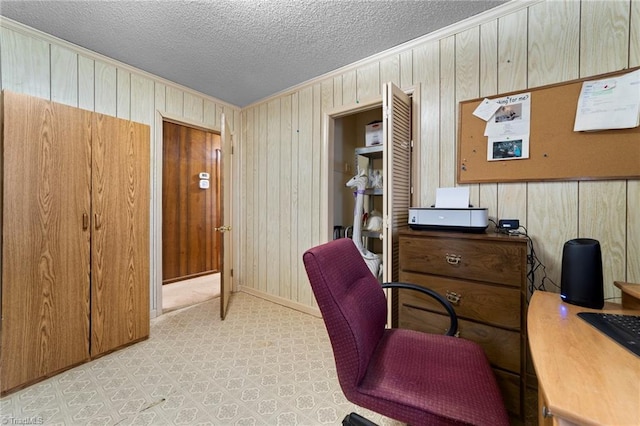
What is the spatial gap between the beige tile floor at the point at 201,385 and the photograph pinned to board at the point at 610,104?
2041 millimetres

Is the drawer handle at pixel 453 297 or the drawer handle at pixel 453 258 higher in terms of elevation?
the drawer handle at pixel 453 258

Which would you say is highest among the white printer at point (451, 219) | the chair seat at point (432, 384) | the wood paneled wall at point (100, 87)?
the wood paneled wall at point (100, 87)

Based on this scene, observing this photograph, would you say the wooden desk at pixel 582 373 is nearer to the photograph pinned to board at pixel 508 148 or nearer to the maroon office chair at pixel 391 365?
the maroon office chair at pixel 391 365

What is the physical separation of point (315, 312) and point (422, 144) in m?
1.97

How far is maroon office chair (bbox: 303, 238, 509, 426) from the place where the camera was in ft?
2.77

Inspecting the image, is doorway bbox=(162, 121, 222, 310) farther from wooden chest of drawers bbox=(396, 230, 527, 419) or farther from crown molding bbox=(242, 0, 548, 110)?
wooden chest of drawers bbox=(396, 230, 527, 419)

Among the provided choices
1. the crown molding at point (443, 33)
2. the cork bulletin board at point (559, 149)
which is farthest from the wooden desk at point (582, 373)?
the crown molding at point (443, 33)

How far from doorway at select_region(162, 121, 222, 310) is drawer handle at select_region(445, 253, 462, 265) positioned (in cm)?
309

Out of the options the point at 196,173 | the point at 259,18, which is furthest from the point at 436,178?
the point at 196,173

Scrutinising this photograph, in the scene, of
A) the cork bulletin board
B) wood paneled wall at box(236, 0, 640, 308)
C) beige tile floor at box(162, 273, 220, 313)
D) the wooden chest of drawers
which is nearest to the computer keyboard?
the wooden chest of drawers

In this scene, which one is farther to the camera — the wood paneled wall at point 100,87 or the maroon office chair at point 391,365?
the wood paneled wall at point 100,87

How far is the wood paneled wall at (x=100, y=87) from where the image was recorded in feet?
6.36

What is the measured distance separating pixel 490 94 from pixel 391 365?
1.87 metres

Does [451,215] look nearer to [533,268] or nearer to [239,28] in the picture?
[533,268]
